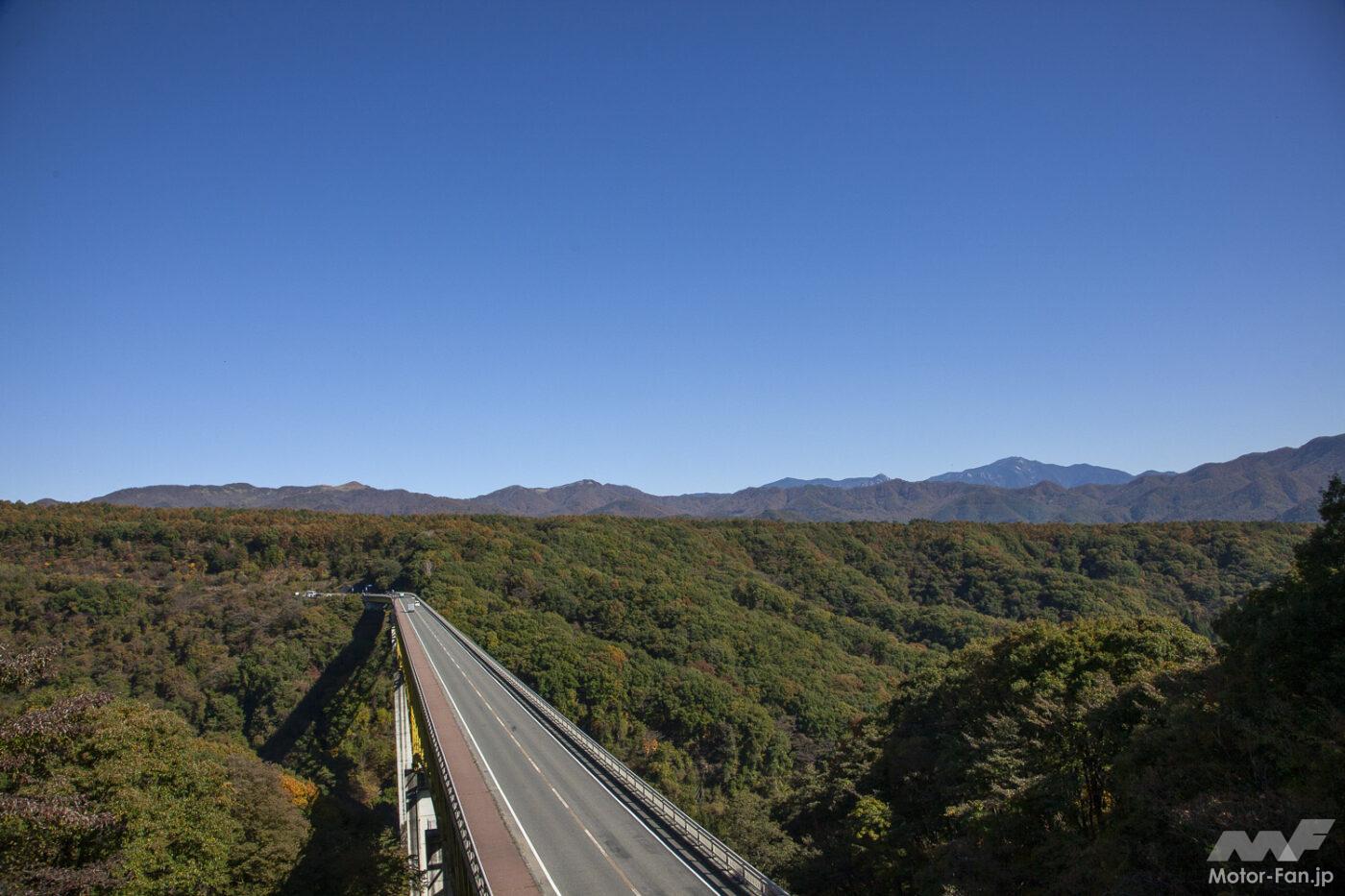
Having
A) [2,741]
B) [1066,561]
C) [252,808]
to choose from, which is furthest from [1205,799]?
[1066,561]

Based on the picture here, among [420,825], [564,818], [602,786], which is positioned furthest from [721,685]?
[564,818]

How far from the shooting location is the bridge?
1816cm

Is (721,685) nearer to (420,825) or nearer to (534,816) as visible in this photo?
(420,825)

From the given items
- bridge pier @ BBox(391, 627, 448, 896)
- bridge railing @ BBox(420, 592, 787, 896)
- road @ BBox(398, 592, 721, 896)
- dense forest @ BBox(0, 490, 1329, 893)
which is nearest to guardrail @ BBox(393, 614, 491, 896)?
road @ BBox(398, 592, 721, 896)

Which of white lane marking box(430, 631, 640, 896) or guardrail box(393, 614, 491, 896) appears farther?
white lane marking box(430, 631, 640, 896)

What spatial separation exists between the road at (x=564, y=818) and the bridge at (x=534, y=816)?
0.05m

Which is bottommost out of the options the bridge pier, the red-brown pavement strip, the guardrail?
the bridge pier

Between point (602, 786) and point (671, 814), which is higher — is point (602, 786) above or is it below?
below

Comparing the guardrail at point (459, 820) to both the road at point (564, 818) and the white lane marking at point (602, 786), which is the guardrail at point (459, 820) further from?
the white lane marking at point (602, 786)

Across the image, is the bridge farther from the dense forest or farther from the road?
the dense forest

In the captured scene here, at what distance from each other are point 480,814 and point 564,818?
280 centimetres

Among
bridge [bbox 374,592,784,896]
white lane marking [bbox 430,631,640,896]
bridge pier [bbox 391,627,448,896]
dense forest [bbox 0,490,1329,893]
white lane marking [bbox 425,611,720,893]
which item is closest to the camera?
dense forest [bbox 0,490,1329,893]

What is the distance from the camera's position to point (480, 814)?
22188 millimetres

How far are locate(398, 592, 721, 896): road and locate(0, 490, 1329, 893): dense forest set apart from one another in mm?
6918
